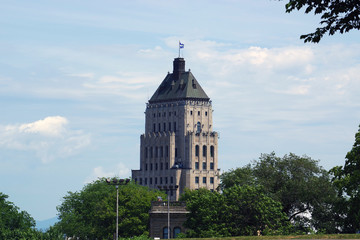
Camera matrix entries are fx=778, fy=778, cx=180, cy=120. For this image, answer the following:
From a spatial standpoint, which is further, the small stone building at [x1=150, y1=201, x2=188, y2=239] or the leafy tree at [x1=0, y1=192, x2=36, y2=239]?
the leafy tree at [x1=0, y1=192, x2=36, y2=239]

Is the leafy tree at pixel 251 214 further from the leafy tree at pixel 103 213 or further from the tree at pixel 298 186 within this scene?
the leafy tree at pixel 103 213

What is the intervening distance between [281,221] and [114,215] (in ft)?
122

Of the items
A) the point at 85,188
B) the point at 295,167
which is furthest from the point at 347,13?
the point at 85,188

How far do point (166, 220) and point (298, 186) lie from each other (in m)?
18.3

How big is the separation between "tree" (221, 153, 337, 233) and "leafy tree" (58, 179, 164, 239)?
1678cm

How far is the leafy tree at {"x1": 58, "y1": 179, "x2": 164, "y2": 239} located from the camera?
117688mm

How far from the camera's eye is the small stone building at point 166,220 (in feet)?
324

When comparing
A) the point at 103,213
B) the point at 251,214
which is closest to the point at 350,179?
the point at 251,214

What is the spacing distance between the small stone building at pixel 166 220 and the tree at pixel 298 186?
9.23m

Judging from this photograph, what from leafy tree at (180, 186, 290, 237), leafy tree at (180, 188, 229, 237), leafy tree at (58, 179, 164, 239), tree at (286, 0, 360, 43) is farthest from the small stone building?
tree at (286, 0, 360, 43)

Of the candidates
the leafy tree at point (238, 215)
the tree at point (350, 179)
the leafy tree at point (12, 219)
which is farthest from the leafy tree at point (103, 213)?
the tree at point (350, 179)

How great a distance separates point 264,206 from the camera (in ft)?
284

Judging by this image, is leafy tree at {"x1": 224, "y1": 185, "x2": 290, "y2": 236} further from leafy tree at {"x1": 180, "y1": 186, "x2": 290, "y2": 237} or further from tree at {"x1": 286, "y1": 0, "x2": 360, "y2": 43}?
tree at {"x1": 286, "y1": 0, "x2": 360, "y2": 43}

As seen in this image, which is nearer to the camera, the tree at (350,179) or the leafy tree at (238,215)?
the tree at (350,179)
